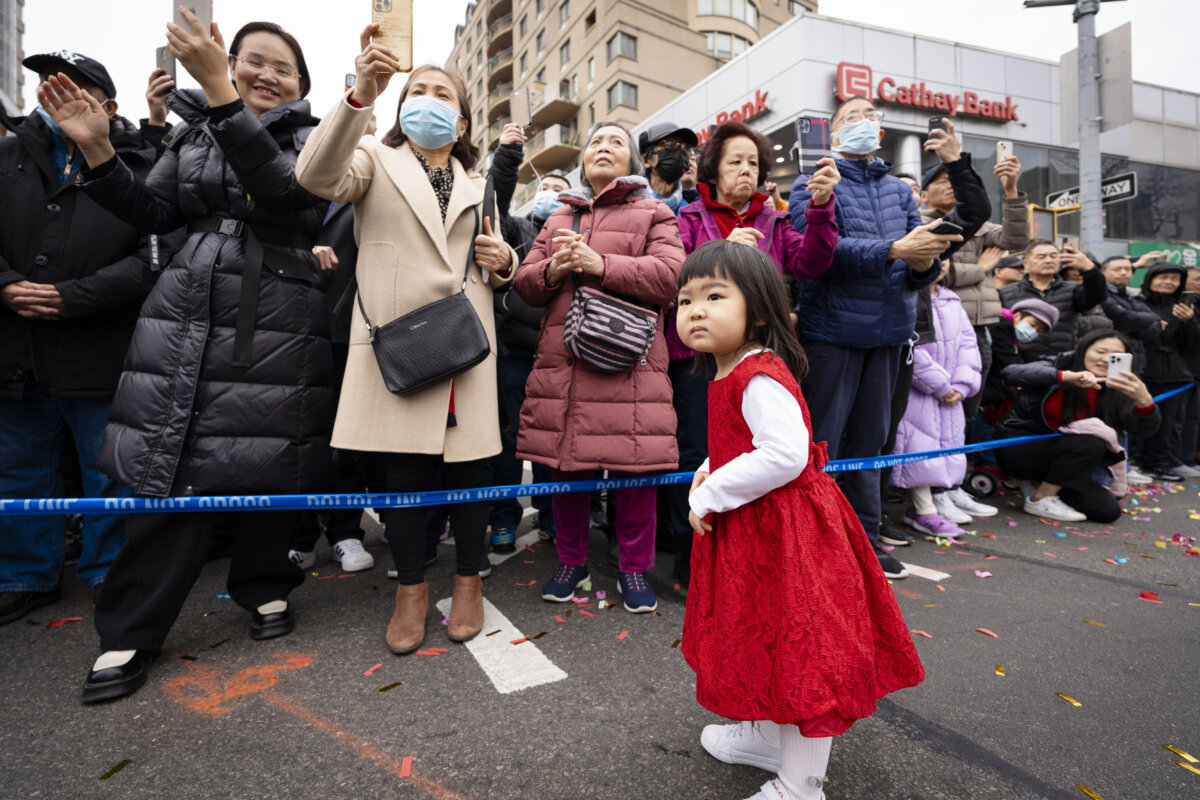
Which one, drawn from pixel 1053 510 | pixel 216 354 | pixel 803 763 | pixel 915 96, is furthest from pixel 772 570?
pixel 915 96

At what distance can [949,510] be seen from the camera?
4543 millimetres

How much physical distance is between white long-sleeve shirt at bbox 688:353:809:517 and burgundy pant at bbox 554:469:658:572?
1.34 m

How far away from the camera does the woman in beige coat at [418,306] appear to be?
2.45 metres

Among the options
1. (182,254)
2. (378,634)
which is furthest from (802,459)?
(182,254)

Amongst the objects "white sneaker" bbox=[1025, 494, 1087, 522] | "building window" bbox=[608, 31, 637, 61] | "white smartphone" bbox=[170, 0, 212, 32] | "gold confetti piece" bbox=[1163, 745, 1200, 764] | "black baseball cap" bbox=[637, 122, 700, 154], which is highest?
"building window" bbox=[608, 31, 637, 61]

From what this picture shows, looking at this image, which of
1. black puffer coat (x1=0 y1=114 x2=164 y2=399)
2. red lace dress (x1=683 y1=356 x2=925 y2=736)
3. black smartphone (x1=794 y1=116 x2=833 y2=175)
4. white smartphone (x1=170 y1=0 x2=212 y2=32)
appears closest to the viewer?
red lace dress (x1=683 y1=356 x2=925 y2=736)

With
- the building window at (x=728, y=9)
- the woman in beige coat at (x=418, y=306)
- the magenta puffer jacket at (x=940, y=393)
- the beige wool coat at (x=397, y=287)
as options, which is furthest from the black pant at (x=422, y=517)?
the building window at (x=728, y=9)

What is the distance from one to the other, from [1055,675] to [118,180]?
3.97m

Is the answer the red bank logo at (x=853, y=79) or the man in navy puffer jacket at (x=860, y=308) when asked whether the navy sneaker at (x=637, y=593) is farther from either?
the red bank logo at (x=853, y=79)

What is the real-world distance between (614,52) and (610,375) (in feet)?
91.2

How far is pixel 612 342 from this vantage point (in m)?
2.69

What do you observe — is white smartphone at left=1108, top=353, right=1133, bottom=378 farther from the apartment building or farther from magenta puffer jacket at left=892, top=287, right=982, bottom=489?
the apartment building

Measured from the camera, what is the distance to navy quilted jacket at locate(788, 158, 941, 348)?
3.33m

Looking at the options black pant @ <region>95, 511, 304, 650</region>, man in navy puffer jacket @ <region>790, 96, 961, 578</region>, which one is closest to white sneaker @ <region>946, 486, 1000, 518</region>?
man in navy puffer jacket @ <region>790, 96, 961, 578</region>
